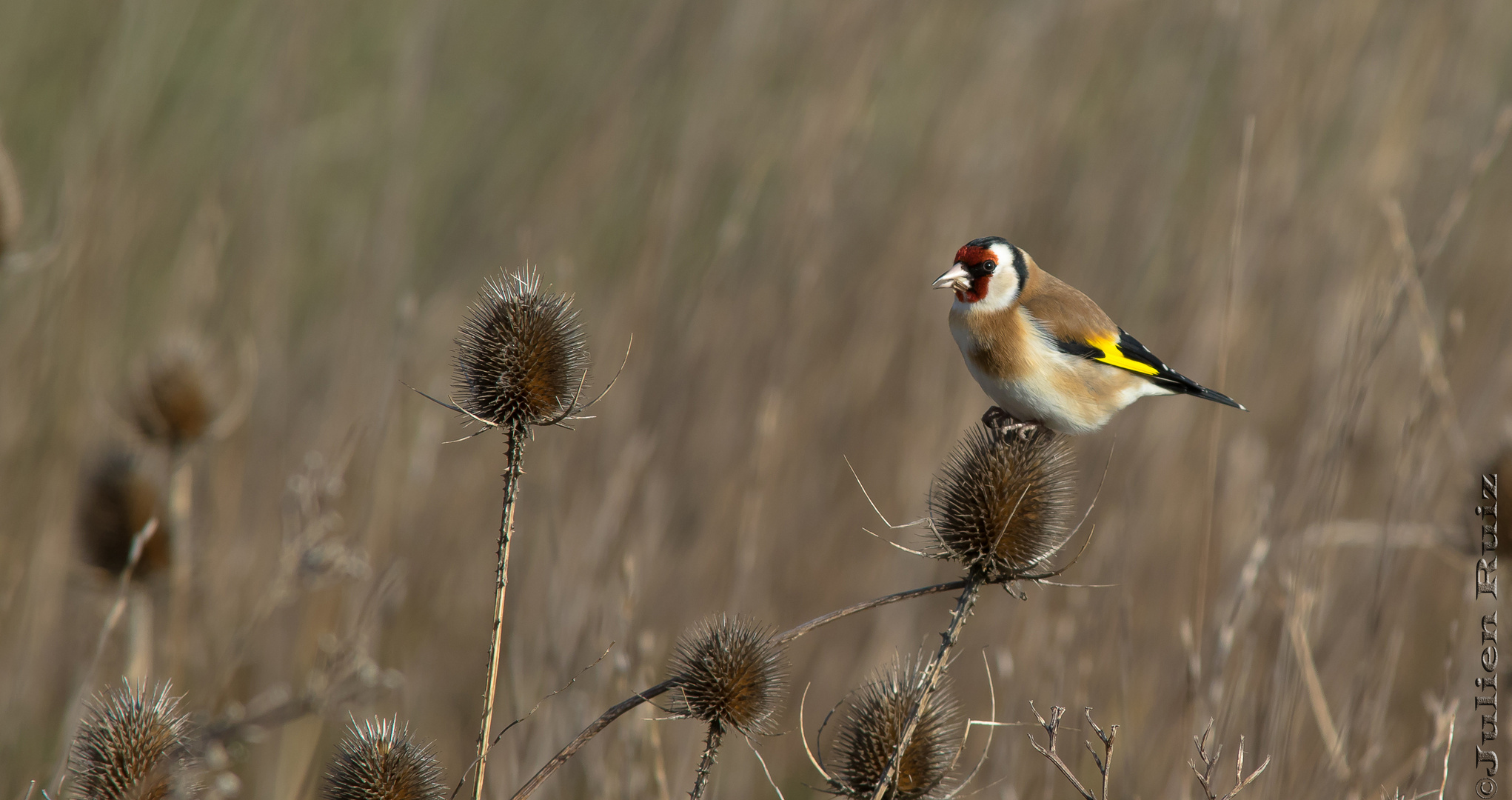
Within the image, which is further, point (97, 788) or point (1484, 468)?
point (1484, 468)

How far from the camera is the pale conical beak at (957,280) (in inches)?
123

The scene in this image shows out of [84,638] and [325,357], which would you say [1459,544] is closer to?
[325,357]

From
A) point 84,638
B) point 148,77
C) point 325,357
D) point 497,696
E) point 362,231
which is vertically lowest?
point 497,696

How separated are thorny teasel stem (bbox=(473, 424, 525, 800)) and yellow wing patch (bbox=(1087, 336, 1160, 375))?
2018mm

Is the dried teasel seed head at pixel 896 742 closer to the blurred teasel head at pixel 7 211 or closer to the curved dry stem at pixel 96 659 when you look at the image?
the curved dry stem at pixel 96 659

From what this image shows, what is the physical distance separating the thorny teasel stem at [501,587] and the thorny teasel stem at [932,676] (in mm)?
583

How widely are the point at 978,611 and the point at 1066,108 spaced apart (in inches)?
85.2

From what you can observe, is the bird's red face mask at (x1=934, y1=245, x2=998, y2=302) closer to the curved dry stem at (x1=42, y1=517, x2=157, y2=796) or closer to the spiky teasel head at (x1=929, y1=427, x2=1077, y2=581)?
the spiky teasel head at (x1=929, y1=427, x2=1077, y2=581)

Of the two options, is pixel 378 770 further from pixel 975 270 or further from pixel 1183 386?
pixel 1183 386

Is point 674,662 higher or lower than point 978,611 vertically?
lower

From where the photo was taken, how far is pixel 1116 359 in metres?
3.24

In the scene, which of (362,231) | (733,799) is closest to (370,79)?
(362,231)

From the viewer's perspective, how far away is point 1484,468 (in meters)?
3.02

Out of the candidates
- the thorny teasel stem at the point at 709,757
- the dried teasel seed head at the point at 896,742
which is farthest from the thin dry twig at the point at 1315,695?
the thorny teasel stem at the point at 709,757
